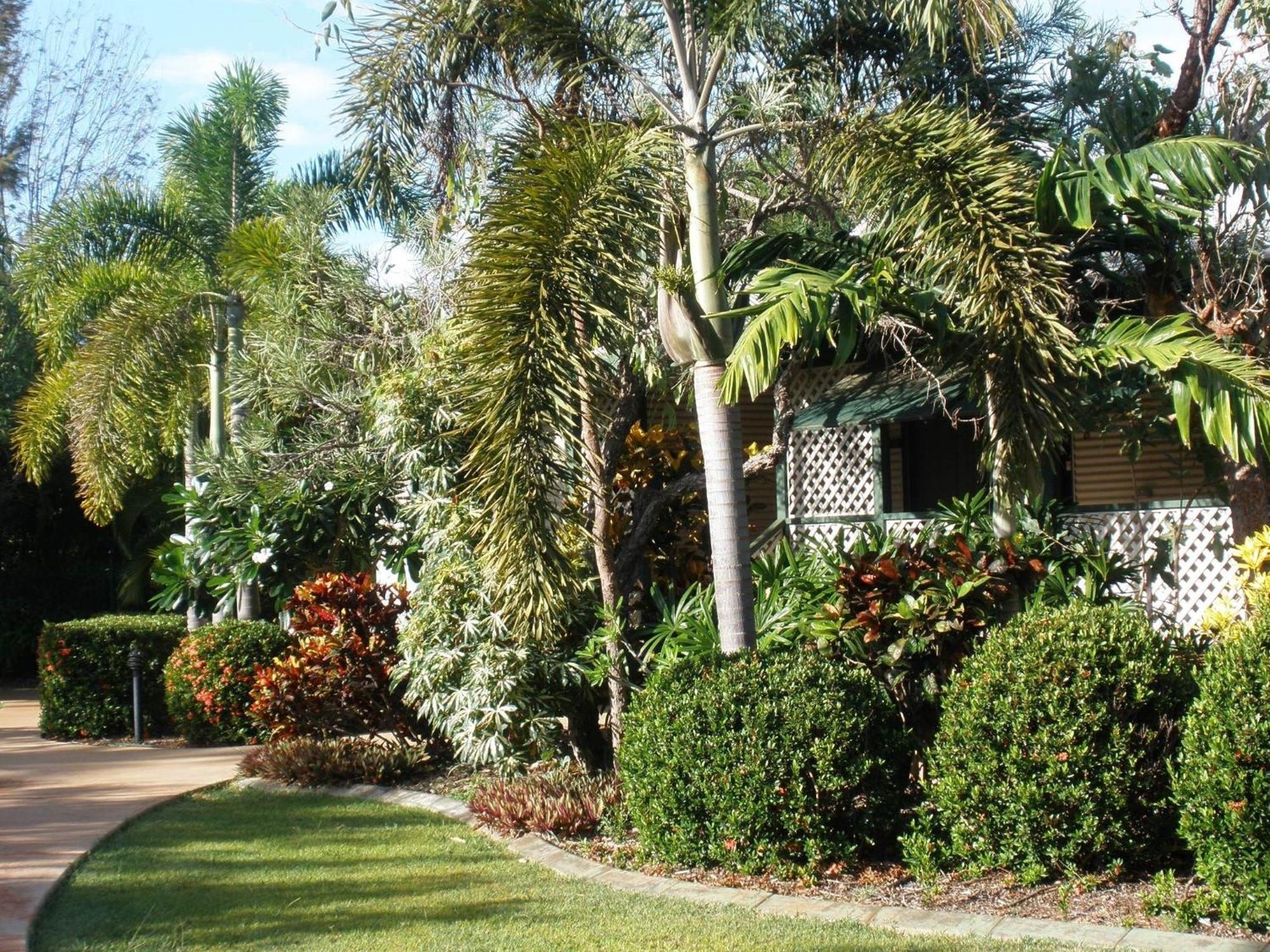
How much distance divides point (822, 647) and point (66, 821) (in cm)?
567

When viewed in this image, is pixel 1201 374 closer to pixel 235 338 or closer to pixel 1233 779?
pixel 1233 779

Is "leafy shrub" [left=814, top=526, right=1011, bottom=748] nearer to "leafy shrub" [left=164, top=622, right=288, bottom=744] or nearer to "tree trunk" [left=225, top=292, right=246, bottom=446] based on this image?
"leafy shrub" [left=164, top=622, right=288, bottom=744]

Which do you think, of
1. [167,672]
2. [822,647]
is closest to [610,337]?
[822,647]

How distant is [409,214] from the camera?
40.4ft

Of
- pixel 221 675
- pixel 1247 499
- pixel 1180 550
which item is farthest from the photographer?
pixel 221 675

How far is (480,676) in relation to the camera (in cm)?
926

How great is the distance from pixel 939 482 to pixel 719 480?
7.18m

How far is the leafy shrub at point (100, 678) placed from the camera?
13969 mm

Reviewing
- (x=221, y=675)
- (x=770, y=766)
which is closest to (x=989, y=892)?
(x=770, y=766)

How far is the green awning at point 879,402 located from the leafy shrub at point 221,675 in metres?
5.80

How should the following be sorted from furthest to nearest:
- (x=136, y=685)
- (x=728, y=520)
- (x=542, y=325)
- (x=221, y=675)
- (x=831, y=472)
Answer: (x=136, y=685), (x=221, y=675), (x=831, y=472), (x=728, y=520), (x=542, y=325)

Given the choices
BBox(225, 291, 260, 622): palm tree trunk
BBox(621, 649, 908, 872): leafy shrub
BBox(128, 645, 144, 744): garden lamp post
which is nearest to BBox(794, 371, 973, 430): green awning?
BBox(621, 649, 908, 872): leafy shrub

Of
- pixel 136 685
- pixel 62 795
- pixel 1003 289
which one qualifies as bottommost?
pixel 62 795

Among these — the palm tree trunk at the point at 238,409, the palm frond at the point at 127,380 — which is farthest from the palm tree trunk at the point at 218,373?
the palm frond at the point at 127,380
